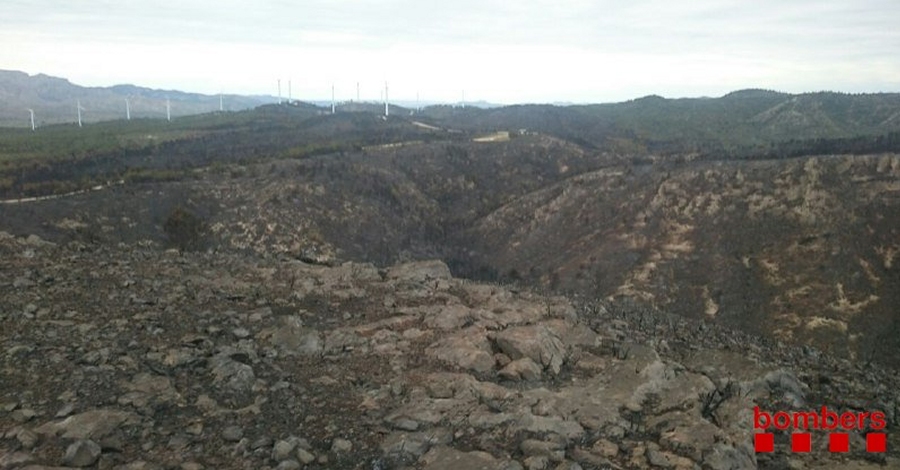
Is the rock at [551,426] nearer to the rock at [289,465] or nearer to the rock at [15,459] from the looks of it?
the rock at [289,465]

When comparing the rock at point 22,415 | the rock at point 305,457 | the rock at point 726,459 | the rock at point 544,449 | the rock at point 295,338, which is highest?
the rock at point 22,415

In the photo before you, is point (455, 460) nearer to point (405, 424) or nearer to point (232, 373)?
point (405, 424)

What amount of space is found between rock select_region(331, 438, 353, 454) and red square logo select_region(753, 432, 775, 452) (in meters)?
5.59

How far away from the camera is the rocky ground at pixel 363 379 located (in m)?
6.83

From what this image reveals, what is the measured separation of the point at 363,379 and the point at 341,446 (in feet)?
6.69

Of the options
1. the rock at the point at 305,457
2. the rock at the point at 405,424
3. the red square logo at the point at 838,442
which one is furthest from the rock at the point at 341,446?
the red square logo at the point at 838,442

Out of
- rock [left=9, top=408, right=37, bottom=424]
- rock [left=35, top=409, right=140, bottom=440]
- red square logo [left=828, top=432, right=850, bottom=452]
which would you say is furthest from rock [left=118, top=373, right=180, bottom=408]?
red square logo [left=828, top=432, right=850, bottom=452]

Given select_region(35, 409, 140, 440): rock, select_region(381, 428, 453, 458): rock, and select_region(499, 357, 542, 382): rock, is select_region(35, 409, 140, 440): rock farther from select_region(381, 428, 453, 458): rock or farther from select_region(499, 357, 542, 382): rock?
select_region(499, 357, 542, 382): rock

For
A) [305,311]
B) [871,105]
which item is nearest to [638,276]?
[305,311]

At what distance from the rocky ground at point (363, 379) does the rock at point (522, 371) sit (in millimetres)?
29

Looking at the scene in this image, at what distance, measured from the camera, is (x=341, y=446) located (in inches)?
271

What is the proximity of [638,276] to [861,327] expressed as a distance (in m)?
18.4

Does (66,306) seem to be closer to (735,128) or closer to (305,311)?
(305,311)

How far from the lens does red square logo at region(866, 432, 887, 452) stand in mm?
7688
